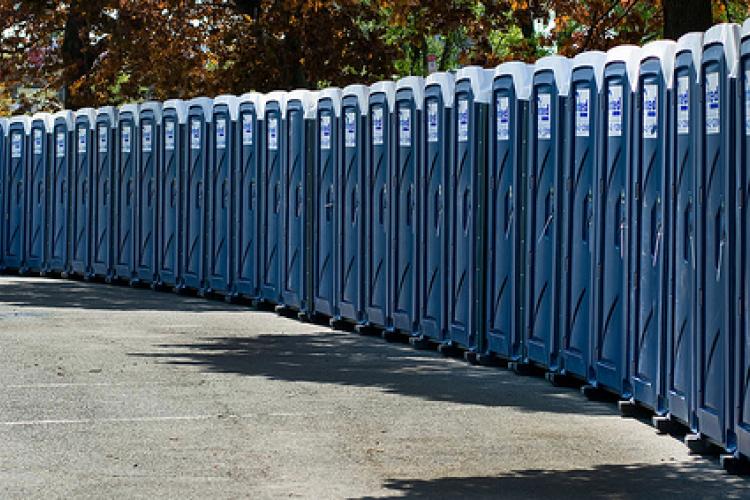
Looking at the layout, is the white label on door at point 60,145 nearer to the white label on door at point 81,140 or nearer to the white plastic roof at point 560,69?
the white label on door at point 81,140

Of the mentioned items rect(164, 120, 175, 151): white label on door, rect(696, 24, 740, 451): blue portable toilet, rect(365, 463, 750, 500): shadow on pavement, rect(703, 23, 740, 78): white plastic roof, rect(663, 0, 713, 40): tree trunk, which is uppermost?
rect(663, 0, 713, 40): tree trunk

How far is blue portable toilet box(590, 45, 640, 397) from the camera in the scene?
10.9 metres

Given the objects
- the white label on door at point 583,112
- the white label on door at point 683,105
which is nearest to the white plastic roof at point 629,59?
the white label on door at point 583,112

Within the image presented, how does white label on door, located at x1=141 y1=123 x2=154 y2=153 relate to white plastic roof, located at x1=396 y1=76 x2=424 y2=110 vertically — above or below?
above

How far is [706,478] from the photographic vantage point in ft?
28.7

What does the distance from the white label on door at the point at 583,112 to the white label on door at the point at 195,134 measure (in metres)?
9.18

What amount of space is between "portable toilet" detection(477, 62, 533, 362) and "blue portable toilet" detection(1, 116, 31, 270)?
41.7 feet

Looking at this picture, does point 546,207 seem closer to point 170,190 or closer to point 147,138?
point 170,190

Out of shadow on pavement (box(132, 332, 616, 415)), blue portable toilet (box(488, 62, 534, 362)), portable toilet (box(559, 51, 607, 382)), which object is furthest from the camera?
blue portable toilet (box(488, 62, 534, 362))

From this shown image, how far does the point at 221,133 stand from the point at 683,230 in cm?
1065

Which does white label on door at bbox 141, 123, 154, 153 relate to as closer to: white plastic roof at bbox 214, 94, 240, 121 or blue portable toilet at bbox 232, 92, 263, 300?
white plastic roof at bbox 214, 94, 240, 121

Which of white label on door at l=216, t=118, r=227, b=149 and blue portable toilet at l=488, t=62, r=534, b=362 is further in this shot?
white label on door at l=216, t=118, r=227, b=149

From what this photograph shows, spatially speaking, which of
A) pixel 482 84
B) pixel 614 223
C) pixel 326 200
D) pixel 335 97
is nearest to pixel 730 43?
pixel 614 223

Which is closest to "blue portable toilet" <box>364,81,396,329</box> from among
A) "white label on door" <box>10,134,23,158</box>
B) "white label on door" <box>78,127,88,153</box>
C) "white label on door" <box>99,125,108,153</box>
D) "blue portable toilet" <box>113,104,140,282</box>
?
"blue portable toilet" <box>113,104,140,282</box>
